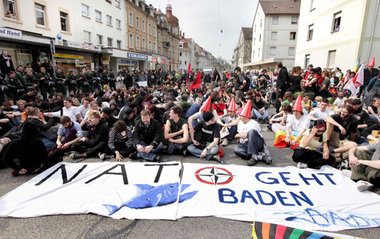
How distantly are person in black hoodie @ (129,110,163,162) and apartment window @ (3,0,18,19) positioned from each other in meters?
14.4

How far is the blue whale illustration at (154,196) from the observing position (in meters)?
3.25

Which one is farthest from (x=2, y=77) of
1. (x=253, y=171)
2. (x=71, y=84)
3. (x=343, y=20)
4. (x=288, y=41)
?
(x=288, y=41)

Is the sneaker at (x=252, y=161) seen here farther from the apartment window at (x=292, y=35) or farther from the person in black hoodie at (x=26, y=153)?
the apartment window at (x=292, y=35)

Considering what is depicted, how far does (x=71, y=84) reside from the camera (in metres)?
12.7

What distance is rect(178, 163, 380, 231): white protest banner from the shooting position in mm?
2969

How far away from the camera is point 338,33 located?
1596 centimetres

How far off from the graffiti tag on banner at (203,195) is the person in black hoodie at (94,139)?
0.74 metres

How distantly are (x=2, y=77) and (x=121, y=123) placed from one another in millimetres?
7553

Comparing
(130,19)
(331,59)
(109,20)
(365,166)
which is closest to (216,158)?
(365,166)

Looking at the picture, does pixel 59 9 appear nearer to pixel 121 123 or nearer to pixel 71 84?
pixel 71 84

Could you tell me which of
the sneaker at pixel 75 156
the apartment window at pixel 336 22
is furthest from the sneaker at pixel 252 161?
the apartment window at pixel 336 22

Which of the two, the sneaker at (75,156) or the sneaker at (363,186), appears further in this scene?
the sneaker at (75,156)

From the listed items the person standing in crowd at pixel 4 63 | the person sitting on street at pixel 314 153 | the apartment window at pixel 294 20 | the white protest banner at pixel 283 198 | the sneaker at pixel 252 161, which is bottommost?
the white protest banner at pixel 283 198

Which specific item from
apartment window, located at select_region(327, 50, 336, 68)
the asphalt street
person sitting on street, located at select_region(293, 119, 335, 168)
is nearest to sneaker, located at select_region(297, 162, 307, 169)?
person sitting on street, located at select_region(293, 119, 335, 168)
